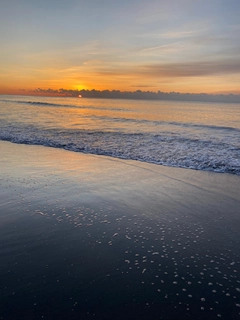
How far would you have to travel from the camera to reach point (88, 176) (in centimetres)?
852

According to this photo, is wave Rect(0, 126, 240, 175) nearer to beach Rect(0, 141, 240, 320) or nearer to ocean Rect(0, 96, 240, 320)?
ocean Rect(0, 96, 240, 320)

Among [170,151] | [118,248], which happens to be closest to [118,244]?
[118,248]

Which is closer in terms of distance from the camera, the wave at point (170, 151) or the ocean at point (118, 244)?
the ocean at point (118, 244)

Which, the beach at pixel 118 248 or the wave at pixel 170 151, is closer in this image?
the beach at pixel 118 248

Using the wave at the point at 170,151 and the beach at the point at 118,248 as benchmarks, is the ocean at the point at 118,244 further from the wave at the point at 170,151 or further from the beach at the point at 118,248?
the wave at the point at 170,151

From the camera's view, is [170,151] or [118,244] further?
[170,151]

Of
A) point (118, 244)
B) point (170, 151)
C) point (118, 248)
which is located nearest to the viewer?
point (118, 248)

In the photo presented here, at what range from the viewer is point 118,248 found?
4391 millimetres

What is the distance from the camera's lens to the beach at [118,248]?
126 inches

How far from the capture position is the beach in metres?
3.20

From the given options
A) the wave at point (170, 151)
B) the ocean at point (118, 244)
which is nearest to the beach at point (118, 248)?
the ocean at point (118, 244)

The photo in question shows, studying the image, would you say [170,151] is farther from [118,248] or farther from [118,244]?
[118,248]

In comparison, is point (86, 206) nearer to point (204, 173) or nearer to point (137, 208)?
point (137, 208)

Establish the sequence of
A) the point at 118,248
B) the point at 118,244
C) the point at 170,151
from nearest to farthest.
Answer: the point at 118,248
the point at 118,244
the point at 170,151
